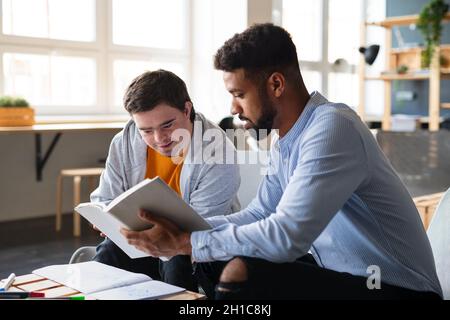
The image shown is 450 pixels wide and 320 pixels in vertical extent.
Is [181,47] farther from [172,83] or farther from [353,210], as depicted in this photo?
[353,210]

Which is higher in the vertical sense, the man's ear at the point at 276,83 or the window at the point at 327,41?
the window at the point at 327,41

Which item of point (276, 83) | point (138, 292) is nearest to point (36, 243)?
point (138, 292)

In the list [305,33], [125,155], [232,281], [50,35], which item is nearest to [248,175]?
[125,155]

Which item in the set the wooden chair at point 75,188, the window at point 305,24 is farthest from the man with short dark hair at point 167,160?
the window at point 305,24

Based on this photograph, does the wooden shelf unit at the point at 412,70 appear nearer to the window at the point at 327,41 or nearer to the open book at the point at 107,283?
the window at the point at 327,41

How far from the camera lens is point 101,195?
1.93m

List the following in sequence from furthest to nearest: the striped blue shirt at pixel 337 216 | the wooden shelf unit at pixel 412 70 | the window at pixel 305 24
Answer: the window at pixel 305 24
the wooden shelf unit at pixel 412 70
the striped blue shirt at pixel 337 216

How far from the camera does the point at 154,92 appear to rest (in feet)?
5.62

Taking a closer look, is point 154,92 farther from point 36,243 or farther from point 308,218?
point 36,243

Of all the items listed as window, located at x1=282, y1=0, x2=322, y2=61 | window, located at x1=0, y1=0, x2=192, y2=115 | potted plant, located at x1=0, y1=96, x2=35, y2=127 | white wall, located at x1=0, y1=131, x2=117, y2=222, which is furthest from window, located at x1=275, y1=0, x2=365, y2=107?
potted plant, located at x1=0, y1=96, x2=35, y2=127

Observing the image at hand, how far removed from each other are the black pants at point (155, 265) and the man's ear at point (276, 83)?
0.61 metres

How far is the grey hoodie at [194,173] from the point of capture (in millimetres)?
1804

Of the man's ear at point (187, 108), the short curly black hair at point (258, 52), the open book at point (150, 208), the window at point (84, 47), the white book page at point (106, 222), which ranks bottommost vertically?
the white book page at point (106, 222)

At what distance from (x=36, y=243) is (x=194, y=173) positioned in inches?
87.2
